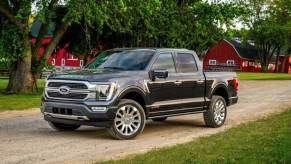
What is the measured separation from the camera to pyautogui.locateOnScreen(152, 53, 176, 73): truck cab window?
41.0 feet

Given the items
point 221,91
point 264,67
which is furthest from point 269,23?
point 221,91

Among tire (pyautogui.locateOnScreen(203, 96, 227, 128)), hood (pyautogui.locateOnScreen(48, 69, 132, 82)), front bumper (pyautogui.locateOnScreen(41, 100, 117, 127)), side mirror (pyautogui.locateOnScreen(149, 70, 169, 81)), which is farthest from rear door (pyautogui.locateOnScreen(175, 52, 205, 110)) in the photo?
front bumper (pyautogui.locateOnScreen(41, 100, 117, 127))

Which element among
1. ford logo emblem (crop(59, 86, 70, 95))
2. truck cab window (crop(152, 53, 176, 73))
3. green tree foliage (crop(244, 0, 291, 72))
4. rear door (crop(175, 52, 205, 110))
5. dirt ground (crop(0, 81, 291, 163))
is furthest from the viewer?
green tree foliage (crop(244, 0, 291, 72))

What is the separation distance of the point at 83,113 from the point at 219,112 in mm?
4361

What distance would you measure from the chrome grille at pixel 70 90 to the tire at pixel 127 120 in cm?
70

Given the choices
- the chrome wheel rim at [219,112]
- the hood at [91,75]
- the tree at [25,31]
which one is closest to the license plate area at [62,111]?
the hood at [91,75]

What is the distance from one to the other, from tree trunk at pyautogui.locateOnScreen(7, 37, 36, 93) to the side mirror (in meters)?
14.9

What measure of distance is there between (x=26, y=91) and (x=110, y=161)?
18.1 meters

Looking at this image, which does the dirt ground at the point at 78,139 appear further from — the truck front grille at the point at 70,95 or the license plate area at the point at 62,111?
the truck front grille at the point at 70,95

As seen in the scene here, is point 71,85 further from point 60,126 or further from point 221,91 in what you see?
point 221,91

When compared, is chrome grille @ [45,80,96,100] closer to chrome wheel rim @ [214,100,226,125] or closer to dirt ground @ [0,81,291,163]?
dirt ground @ [0,81,291,163]

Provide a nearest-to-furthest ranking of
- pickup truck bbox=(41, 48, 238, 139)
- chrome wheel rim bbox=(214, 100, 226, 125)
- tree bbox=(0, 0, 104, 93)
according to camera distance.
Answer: pickup truck bbox=(41, 48, 238, 139)
chrome wheel rim bbox=(214, 100, 226, 125)
tree bbox=(0, 0, 104, 93)

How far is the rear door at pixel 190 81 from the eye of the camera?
12.9 meters

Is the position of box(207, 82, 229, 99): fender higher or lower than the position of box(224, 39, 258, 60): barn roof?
lower
